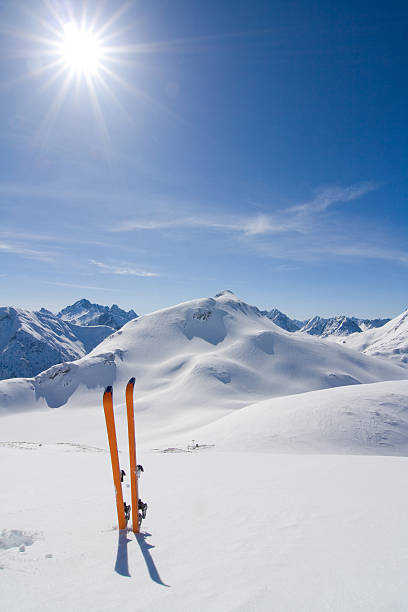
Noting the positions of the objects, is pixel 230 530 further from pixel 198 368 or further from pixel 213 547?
pixel 198 368

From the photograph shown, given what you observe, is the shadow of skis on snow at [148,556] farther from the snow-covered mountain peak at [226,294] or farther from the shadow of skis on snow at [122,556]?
the snow-covered mountain peak at [226,294]

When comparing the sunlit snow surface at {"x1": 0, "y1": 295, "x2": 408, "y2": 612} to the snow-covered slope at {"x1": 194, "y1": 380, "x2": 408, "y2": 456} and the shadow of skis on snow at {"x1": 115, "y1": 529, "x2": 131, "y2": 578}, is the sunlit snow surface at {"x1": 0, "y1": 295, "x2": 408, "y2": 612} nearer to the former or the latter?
the shadow of skis on snow at {"x1": 115, "y1": 529, "x2": 131, "y2": 578}

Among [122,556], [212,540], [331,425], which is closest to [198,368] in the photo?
[331,425]

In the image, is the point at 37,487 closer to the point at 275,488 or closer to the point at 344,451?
the point at 275,488

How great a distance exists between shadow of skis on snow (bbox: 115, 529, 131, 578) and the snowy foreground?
42mm

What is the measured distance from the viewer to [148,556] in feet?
20.4

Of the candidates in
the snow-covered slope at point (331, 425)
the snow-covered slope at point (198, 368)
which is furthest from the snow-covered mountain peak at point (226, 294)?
the snow-covered slope at point (331, 425)

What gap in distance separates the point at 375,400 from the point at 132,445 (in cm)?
3213

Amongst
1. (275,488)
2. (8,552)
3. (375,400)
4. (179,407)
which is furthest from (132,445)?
(179,407)

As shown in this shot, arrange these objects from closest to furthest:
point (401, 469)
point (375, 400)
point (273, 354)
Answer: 1. point (401, 469)
2. point (375, 400)
3. point (273, 354)

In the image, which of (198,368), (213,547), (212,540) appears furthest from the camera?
(198,368)

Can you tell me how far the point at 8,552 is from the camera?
602cm

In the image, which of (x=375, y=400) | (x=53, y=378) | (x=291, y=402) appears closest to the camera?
(x=375, y=400)

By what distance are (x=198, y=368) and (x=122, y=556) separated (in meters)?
96.1
